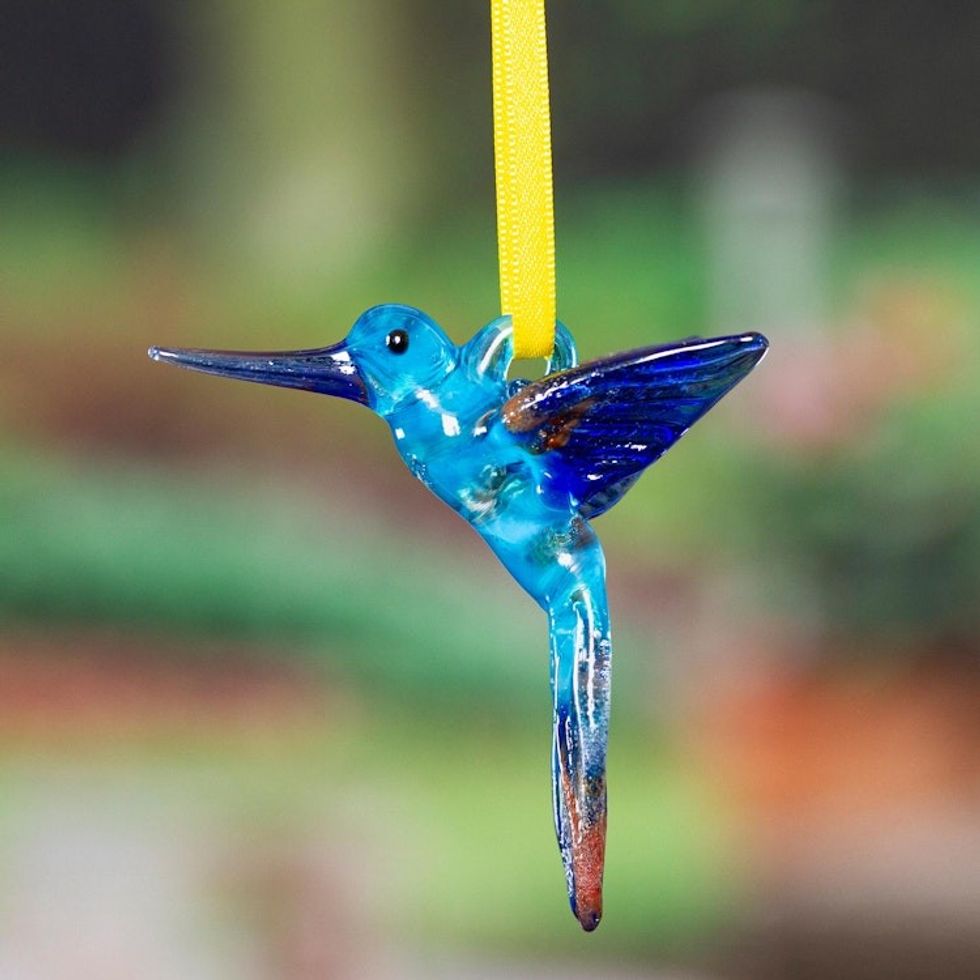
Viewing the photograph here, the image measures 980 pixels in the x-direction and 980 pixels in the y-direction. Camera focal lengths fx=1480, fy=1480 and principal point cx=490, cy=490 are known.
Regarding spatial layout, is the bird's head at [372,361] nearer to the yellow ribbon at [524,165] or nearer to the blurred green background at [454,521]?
the yellow ribbon at [524,165]

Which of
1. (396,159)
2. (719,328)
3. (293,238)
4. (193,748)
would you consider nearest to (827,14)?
(719,328)

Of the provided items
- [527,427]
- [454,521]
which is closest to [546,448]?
[527,427]

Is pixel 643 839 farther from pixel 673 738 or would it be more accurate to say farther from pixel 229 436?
pixel 229 436

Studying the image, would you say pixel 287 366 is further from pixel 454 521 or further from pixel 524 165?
pixel 454 521

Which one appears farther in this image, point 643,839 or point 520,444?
point 643,839

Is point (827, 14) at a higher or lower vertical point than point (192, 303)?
higher

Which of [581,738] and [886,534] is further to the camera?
[886,534]
